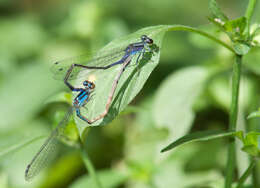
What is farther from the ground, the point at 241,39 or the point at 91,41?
the point at 91,41

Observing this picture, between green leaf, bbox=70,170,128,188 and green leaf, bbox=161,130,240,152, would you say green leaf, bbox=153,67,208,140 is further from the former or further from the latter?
green leaf, bbox=161,130,240,152

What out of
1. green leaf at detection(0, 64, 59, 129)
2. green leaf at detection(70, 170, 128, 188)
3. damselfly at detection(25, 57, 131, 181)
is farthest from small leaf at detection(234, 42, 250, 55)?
green leaf at detection(0, 64, 59, 129)

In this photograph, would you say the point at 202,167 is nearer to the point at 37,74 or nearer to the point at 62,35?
the point at 37,74

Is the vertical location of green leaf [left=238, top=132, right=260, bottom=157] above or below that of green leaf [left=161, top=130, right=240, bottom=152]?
below

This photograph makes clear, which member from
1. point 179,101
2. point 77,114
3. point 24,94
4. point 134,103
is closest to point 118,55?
point 77,114

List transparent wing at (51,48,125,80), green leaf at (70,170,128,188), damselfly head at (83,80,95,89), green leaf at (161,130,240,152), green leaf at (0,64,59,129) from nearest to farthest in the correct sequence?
green leaf at (161,130,240,152) → damselfly head at (83,80,95,89) → transparent wing at (51,48,125,80) → green leaf at (70,170,128,188) → green leaf at (0,64,59,129)

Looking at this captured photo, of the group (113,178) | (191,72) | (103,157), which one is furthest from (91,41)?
(113,178)
